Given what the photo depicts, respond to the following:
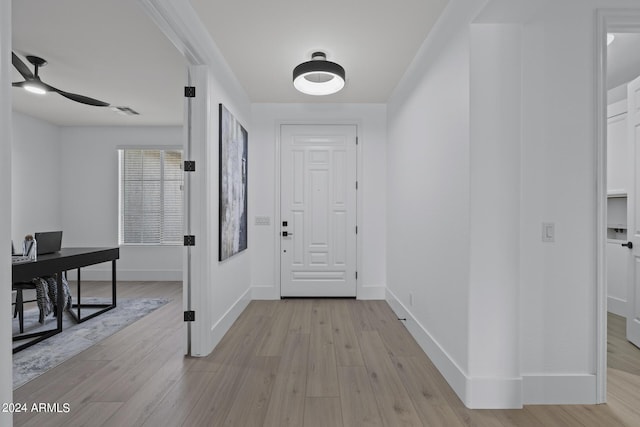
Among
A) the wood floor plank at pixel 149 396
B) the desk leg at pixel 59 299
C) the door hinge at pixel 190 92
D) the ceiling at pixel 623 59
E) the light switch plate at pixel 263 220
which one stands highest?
the ceiling at pixel 623 59

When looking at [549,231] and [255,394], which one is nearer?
[549,231]

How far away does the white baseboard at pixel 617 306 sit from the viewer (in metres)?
3.55

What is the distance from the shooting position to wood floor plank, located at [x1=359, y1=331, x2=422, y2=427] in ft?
6.08

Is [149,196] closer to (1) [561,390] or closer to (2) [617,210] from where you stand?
(1) [561,390]

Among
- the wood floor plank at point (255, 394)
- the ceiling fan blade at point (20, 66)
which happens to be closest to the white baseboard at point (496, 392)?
the wood floor plank at point (255, 394)

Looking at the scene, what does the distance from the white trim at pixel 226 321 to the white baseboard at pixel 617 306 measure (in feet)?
13.7

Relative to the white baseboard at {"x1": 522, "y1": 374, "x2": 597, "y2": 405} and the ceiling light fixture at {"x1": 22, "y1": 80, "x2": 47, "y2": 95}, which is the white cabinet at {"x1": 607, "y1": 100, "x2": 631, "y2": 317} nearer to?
the white baseboard at {"x1": 522, "y1": 374, "x2": 597, "y2": 405}

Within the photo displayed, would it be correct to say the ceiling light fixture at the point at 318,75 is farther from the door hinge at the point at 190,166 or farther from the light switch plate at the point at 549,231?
the light switch plate at the point at 549,231

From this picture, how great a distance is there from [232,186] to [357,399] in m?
2.28

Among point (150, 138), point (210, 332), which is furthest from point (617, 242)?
point (150, 138)

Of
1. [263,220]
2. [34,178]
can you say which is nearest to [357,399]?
[263,220]

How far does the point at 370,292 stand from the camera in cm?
439

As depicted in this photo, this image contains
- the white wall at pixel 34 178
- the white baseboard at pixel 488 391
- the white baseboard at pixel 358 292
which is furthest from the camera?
the white wall at pixel 34 178

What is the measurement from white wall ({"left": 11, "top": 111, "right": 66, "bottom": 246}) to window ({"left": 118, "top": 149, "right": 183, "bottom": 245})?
3.47 feet
